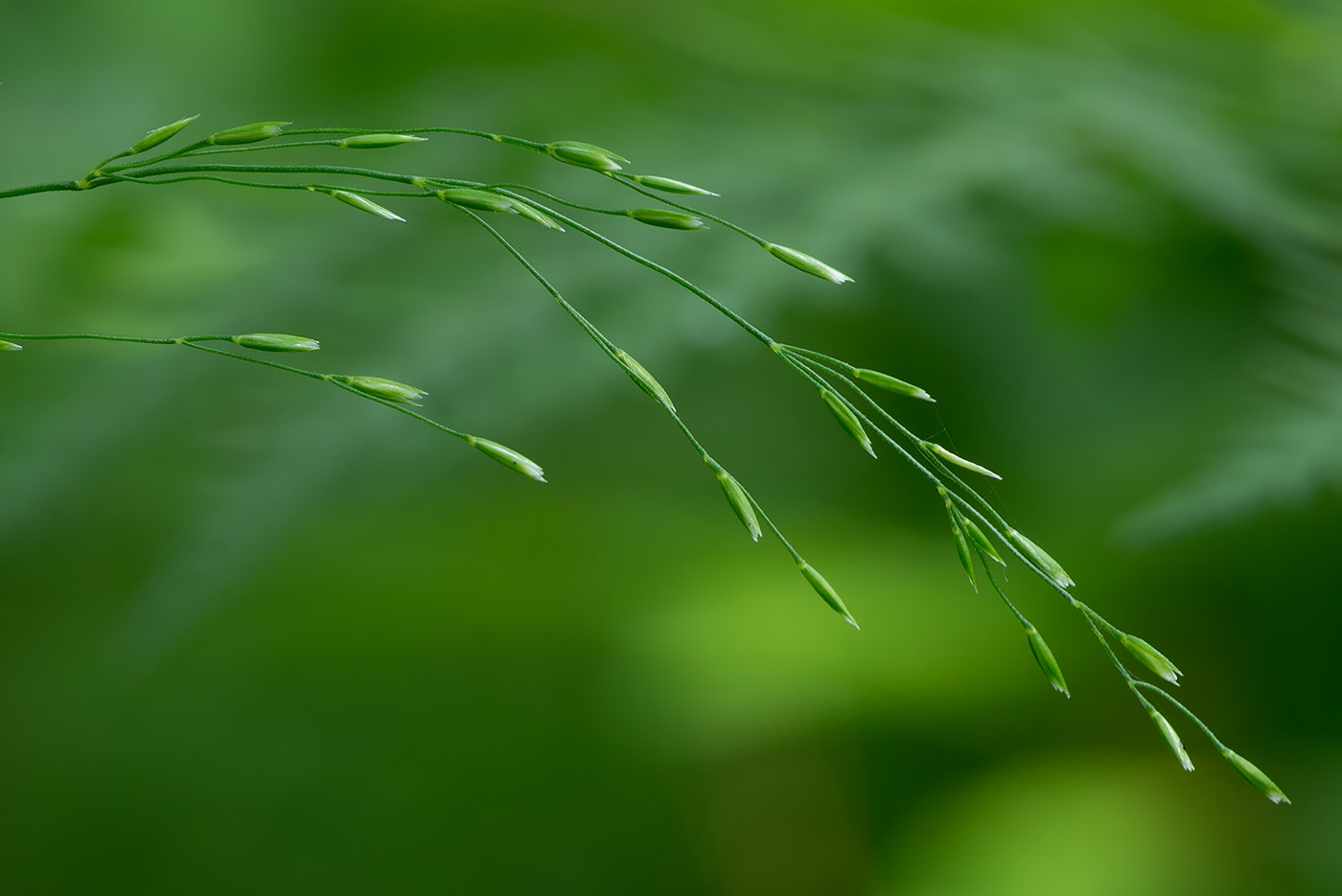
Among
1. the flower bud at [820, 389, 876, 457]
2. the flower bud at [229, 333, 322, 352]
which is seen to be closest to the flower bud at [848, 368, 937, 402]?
the flower bud at [820, 389, 876, 457]

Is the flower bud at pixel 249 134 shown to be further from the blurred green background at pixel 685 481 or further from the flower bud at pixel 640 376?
the blurred green background at pixel 685 481

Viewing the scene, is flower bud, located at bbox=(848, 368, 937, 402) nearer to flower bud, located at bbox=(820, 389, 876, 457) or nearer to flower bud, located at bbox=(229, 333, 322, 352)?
flower bud, located at bbox=(820, 389, 876, 457)

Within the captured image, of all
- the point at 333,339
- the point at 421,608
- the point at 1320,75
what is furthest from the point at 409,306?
the point at 1320,75

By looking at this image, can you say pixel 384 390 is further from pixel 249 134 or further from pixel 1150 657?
pixel 1150 657

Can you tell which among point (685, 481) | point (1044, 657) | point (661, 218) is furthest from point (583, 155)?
point (685, 481)

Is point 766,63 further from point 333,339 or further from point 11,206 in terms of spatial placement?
point 11,206
